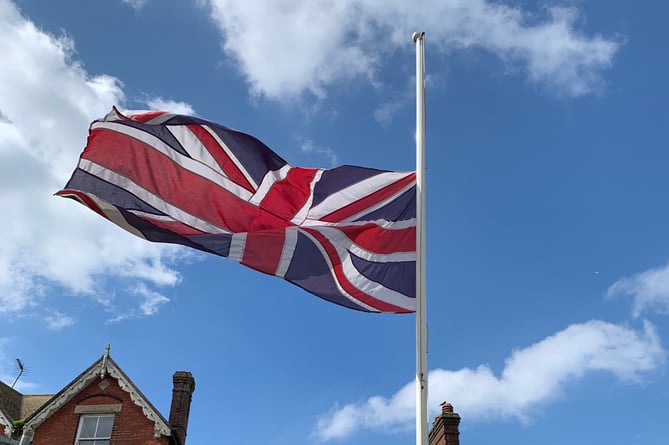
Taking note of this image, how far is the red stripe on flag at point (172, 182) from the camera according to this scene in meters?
10.4

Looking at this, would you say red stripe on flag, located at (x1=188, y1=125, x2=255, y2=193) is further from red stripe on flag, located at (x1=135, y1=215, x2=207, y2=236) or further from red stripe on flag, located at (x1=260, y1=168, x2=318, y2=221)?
red stripe on flag, located at (x1=135, y1=215, x2=207, y2=236)

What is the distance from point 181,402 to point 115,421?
2640 millimetres

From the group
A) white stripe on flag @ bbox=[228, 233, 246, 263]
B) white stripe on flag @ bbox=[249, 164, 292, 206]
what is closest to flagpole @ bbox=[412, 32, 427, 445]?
white stripe on flag @ bbox=[249, 164, 292, 206]

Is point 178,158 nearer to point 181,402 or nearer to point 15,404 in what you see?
point 181,402

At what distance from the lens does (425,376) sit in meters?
8.29

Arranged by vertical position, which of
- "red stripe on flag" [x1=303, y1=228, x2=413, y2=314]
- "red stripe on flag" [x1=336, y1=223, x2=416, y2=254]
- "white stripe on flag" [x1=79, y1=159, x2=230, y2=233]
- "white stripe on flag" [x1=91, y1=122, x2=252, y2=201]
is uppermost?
"white stripe on flag" [x1=91, y1=122, x2=252, y2=201]

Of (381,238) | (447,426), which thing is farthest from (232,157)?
(447,426)

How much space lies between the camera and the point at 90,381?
26172mm

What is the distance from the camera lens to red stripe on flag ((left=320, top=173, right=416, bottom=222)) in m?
10.3

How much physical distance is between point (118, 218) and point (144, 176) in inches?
34.4

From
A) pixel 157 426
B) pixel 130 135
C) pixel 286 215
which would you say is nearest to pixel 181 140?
pixel 130 135

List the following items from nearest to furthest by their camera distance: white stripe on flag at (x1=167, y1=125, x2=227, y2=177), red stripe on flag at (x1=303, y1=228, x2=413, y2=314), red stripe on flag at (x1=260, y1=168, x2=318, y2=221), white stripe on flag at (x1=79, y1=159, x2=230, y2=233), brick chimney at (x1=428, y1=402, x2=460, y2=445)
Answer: red stripe on flag at (x1=303, y1=228, x2=413, y2=314)
white stripe on flag at (x1=79, y1=159, x2=230, y2=233)
red stripe on flag at (x1=260, y1=168, x2=318, y2=221)
white stripe on flag at (x1=167, y1=125, x2=227, y2=177)
brick chimney at (x1=428, y1=402, x2=460, y2=445)

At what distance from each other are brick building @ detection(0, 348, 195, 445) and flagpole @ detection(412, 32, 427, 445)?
18.9m

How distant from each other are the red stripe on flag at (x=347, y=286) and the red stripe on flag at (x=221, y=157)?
1420 millimetres
